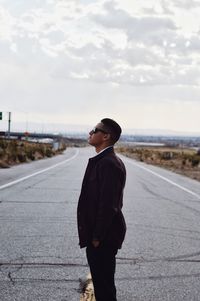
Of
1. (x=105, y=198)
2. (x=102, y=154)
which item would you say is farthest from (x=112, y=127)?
(x=105, y=198)

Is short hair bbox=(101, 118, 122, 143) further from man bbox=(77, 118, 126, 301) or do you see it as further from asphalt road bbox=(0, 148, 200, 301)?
asphalt road bbox=(0, 148, 200, 301)

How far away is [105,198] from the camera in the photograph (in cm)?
458

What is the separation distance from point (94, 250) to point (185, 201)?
10.8 meters

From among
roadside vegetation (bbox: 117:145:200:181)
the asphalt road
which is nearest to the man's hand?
the asphalt road

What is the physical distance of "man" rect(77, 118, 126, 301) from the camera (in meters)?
4.59

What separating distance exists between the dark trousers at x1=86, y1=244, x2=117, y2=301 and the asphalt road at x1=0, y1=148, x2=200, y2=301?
2.93ft

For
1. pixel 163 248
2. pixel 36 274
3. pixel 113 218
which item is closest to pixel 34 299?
pixel 36 274

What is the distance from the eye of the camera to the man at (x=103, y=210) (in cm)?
459

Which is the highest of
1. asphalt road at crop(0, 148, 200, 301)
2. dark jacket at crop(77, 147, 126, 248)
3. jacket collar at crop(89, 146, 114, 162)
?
jacket collar at crop(89, 146, 114, 162)

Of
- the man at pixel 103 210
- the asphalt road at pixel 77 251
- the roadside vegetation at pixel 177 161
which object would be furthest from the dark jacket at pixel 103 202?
the roadside vegetation at pixel 177 161

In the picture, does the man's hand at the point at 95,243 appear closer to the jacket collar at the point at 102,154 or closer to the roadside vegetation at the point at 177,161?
the jacket collar at the point at 102,154

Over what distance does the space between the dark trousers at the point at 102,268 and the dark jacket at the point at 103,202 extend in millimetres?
77

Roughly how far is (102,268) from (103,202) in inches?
23.5

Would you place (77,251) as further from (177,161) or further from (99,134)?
(177,161)
